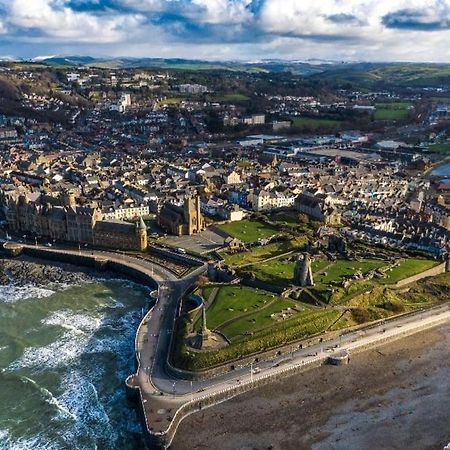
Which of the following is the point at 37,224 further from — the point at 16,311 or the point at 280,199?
the point at 280,199

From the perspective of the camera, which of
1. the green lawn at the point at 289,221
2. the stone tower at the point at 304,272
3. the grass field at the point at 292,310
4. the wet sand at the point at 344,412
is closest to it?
the wet sand at the point at 344,412

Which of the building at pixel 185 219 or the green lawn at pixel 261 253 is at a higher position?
the building at pixel 185 219

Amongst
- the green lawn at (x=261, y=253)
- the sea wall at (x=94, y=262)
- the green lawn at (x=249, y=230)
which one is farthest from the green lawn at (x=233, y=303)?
the green lawn at (x=249, y=230)

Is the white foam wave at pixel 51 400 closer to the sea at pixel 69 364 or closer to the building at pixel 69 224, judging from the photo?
the sea at pixel 69 364

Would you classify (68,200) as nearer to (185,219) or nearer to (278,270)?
(185,219)

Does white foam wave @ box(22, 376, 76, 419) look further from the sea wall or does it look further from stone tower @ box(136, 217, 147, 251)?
stone tower @ box(136, 217, 147, 251)

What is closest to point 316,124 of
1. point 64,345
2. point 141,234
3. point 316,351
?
point 141,234
